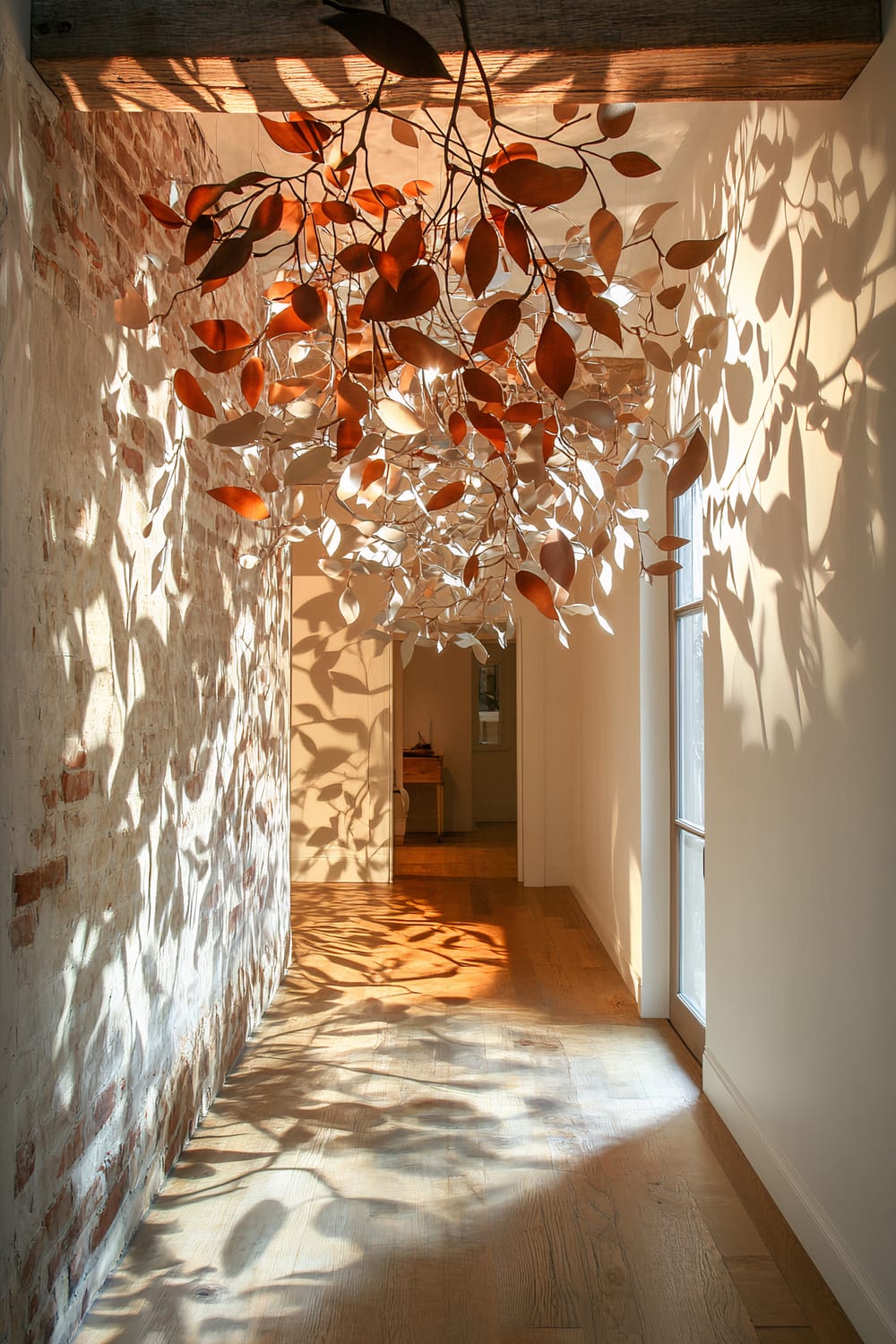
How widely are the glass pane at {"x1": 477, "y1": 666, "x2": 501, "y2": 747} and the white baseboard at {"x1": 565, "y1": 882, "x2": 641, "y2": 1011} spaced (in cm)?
486

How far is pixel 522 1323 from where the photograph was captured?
2156 mm

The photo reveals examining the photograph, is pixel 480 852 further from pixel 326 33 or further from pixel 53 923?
pixel 326 33

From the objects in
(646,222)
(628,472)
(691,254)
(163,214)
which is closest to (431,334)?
(646,222)

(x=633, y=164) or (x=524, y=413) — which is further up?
(x=633, y=164)

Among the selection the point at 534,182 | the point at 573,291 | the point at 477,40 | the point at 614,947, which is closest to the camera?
the point at 534,182

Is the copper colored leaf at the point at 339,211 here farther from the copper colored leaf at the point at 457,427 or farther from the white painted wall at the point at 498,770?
the white painted wall at the point at 498,770

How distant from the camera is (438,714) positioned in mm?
11117

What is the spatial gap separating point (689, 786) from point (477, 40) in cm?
288

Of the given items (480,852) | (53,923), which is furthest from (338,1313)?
(480,852)

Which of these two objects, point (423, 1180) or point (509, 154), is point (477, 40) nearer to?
point (509, 154)

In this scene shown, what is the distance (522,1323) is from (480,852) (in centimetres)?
703

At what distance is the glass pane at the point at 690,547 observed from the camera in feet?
12.6

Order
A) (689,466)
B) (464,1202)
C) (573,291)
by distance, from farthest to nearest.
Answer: (464,1202) → (689,466) → (573,291)

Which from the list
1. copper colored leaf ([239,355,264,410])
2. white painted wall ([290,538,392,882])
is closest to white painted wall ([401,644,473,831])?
white painted wall ([290,538,392,882])
